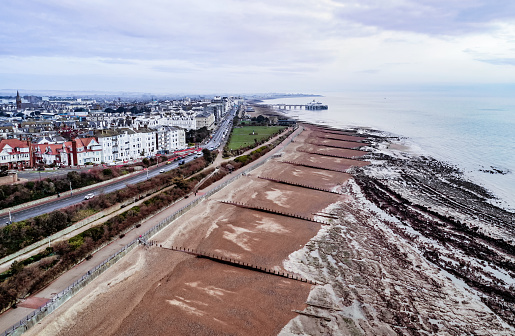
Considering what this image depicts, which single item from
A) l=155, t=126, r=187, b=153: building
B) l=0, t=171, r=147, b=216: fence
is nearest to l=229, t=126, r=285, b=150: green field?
l=155, t=126, r=187, b=153: building

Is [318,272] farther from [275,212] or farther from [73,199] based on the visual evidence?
[73,199]

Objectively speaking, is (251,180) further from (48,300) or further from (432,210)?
(48,300)

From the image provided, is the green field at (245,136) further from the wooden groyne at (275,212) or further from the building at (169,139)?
the wooden groyne at (275,212)

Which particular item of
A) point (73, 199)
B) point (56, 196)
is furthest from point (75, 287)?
point (56, 196)

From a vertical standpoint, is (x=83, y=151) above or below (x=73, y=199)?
above

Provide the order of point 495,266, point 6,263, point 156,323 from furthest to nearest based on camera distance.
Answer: point 495,266 < point 6,263 < point 156,323

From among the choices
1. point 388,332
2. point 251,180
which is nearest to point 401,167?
point 251,180

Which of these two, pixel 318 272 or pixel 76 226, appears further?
pixel 76 226

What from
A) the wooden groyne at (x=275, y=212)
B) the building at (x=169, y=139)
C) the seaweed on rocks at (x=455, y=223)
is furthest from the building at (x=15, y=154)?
the seaweed on rocks at (x=455, y=223)
